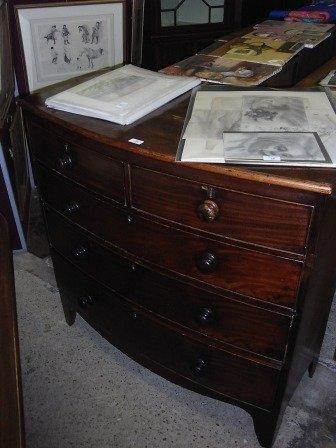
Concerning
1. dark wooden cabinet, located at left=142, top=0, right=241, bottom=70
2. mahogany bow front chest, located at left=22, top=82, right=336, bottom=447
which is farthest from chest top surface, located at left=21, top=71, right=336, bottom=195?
dark wooden cabinet, located at left=142, top=0, right=241, bottom=70

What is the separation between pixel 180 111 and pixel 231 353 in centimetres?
74

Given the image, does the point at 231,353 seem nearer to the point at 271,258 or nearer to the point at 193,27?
the point at 271,258

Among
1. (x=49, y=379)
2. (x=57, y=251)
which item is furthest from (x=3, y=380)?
(x=49, y=379)

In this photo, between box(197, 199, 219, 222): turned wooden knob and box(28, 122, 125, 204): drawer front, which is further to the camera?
box(28, 122, 125, 204): drawer front

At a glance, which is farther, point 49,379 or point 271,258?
point 49,379

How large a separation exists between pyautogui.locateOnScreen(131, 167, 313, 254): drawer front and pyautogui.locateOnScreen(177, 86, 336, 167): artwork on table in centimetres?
9

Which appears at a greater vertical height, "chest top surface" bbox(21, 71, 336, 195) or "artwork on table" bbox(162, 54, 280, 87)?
"artwork on table" bbox(162, 54, 280, 87)

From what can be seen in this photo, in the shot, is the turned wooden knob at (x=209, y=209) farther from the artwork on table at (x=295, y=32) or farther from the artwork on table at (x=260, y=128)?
the artwork on table at (x=295, y=32)

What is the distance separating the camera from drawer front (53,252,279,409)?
1.34 meters

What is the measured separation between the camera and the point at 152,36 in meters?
2.57

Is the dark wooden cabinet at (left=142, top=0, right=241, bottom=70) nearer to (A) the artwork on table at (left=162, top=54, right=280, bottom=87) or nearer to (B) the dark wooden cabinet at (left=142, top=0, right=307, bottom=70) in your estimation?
(B) the dark wooden cabinet at (left=142, top=0, right=307, bottom=70)

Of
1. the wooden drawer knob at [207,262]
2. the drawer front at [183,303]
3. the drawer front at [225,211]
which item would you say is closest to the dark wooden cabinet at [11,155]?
the drawer front at [183,303]

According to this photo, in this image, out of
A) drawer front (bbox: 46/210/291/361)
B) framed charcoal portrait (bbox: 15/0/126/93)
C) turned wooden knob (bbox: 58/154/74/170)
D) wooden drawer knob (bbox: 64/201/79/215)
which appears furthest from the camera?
framed charcoal portrait (bbox: 15/0/126/93)

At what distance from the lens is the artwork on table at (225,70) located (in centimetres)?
149
